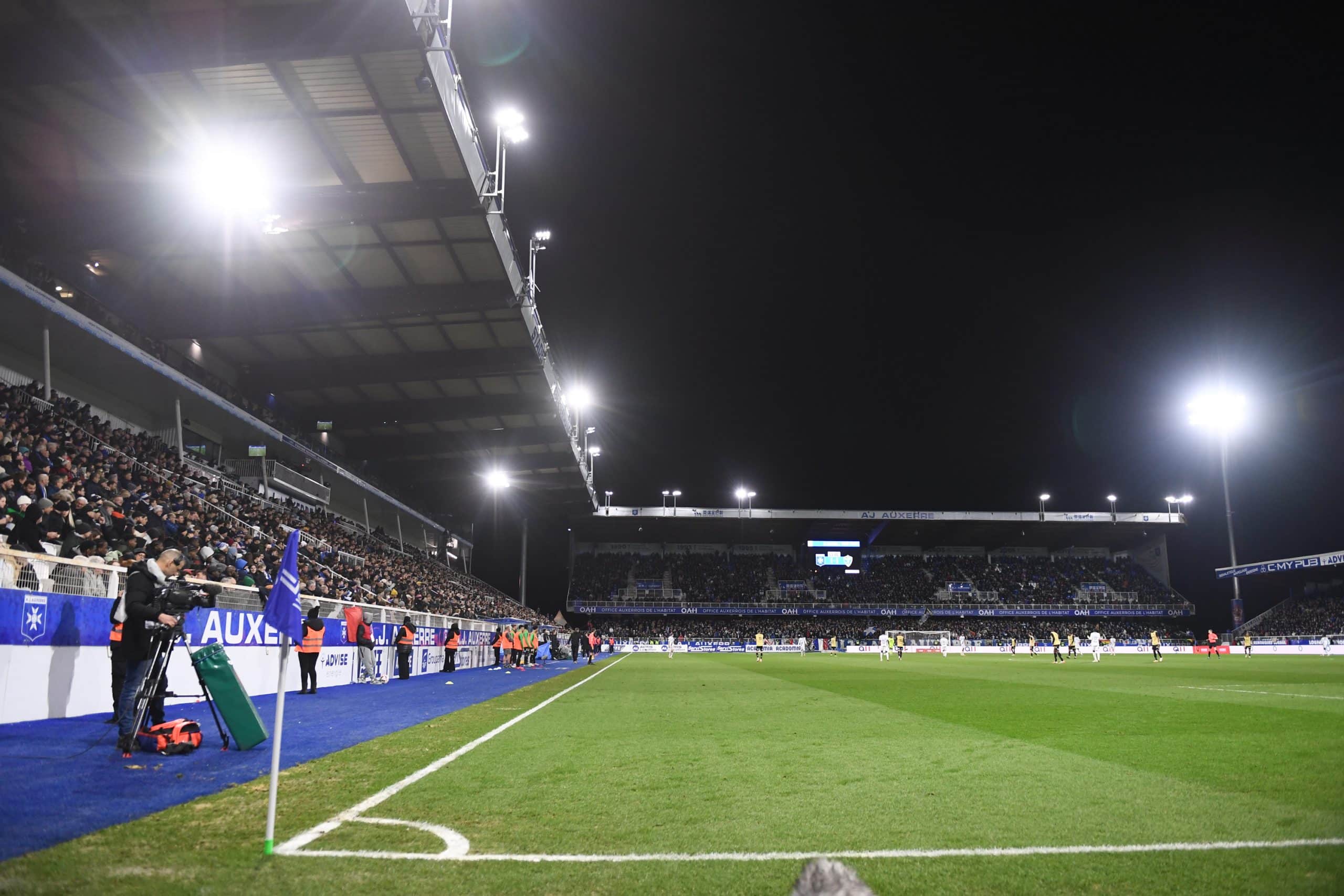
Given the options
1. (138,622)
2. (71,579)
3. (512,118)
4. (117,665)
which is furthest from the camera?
(512,118)

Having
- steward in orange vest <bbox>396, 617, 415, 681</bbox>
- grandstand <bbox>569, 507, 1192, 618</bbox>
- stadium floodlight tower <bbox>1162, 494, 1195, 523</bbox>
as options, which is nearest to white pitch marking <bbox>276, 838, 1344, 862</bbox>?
steward in orange vest <bbox>396, 617, 415, 681</bbox>

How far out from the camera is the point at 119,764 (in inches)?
289

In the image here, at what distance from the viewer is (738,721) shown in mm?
11594

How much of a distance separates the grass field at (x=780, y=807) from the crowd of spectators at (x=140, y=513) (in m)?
8.11

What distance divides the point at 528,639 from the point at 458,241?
57.7ft

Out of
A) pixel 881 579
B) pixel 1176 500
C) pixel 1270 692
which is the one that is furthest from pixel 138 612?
pixel 1176 500

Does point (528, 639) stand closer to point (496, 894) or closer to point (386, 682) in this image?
point (386, 682)

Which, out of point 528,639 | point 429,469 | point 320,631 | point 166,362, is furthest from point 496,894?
point 429,469

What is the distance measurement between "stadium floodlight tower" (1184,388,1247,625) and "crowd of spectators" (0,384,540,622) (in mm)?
46258

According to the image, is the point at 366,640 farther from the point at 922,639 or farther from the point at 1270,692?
the point at 922,639

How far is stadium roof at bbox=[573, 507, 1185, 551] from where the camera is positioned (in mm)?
64938

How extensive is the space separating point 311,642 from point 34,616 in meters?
6.68

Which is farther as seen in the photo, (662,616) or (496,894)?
(662,616)

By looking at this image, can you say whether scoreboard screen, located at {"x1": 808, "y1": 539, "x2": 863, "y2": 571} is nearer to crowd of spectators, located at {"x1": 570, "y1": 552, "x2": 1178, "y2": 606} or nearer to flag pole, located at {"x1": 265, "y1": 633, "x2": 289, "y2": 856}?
crowd of spectators, located at {"x1": 570, "y1": 552, "x2": 1178, "y2": 606}
